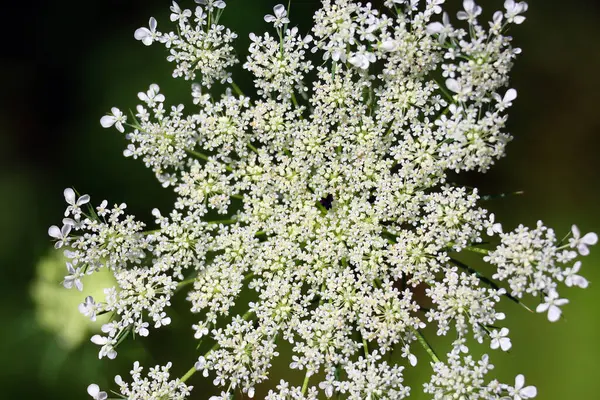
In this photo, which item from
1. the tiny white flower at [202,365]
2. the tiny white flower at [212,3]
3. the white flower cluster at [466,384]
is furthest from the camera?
the tiny white flower at [212,3]

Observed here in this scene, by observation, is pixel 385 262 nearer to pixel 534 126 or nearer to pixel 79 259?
pixel 79 259

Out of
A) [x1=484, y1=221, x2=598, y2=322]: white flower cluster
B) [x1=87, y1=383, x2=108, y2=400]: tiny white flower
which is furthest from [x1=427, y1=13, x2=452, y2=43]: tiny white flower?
[x1=87, y1=383, x2=108, y2=400]: tiny white flower

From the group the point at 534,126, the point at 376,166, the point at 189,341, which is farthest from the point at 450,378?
the point at 534,126

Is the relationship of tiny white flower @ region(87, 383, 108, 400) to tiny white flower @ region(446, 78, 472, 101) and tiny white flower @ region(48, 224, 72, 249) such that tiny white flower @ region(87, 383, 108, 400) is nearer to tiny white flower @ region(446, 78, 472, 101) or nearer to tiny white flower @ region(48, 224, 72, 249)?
tiny white flower @ region(48, 224, 72, 249)

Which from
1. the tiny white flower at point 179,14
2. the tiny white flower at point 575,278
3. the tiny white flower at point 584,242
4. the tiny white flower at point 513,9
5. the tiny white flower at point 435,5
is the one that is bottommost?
the tiny white flower at point 575,278

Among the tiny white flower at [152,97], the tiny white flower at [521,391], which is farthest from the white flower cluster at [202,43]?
the tiny white flower at [521,391]

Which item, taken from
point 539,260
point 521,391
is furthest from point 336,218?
point 521,391

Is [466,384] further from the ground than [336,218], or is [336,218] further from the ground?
[336,218]

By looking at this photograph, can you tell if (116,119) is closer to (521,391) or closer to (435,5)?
(435,5)

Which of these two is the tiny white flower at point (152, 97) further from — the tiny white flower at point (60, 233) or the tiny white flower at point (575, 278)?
the tiny white flower at point (575, 278)

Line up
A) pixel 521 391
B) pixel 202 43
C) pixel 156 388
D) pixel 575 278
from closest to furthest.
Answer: pixel 575 278, pixel 521 391, pixel 156 388, pixel 202 43
